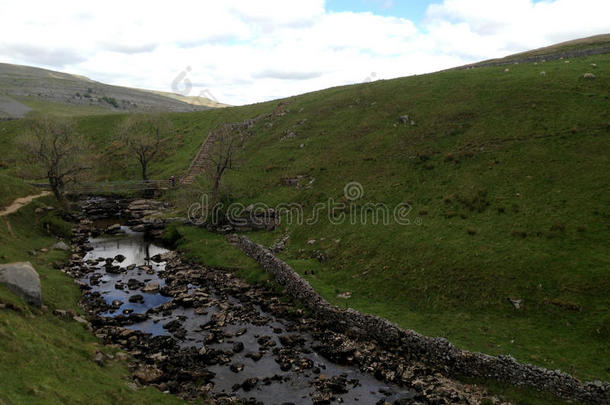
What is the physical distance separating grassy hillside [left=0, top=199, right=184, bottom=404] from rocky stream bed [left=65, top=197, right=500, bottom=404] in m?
1.91

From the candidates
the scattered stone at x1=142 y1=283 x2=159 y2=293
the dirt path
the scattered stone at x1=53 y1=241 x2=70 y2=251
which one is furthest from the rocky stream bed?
the dirt path

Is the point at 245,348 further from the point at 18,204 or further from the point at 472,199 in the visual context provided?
the point at 18,204

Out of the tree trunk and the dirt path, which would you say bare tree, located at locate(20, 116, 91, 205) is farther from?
the dirt path

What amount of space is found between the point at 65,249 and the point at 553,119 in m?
62.9

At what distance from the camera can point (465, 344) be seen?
2586 cm

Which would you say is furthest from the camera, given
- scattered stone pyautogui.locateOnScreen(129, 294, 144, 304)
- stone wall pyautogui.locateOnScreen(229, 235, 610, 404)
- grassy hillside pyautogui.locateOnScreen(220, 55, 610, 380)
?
scattered stone pyautogui.locateOnScreen(129, 294, 144, 304)

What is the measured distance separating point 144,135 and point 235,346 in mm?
66499

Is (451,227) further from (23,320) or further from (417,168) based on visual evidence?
(23,320)

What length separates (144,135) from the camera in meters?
83.4

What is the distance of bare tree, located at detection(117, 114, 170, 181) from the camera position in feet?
259

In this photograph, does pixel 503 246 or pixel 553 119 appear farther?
pixel 553 119


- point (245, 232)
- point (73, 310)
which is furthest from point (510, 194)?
point (73, 310)

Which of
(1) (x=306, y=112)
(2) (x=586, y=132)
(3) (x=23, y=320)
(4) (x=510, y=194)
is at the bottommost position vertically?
(3) (x=23, y=320)

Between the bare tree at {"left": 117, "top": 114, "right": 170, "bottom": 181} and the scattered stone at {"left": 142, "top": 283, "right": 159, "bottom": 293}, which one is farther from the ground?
the bare tree at {"left": 117, "top": 114, "right": 170, "bottom": 181}
